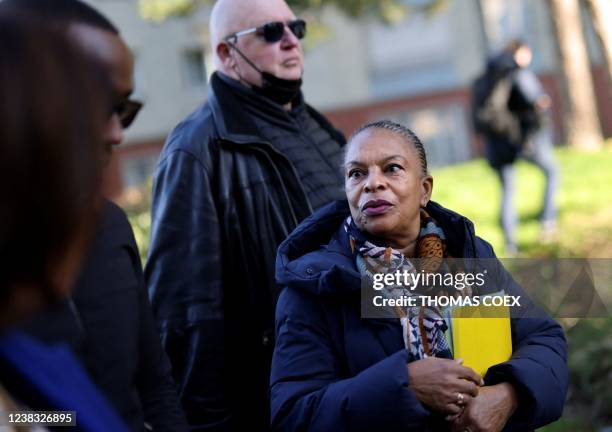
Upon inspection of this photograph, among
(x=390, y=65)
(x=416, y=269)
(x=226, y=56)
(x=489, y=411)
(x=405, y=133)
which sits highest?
(x=226, y=56)

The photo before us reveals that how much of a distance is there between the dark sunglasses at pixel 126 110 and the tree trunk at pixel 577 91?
15.6 meters

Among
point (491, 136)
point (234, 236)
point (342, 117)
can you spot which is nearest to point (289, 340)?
point (234, 236)

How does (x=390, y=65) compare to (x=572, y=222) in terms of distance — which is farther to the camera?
(x=390, y=65)

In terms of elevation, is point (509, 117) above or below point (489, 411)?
below

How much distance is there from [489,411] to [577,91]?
53.5 ft

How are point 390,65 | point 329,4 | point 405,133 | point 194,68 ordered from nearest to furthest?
1. point 405,133
2. point 329,4
3. point 390,65
4. point 194,68

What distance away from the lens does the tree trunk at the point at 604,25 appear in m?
7.95

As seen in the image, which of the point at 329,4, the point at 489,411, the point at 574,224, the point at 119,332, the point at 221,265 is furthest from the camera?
the point at 329,4

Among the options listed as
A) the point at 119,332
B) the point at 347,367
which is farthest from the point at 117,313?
the point at 347,367

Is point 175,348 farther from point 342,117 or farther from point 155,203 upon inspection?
point 342,117

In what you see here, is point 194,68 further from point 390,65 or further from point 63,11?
point 63,11

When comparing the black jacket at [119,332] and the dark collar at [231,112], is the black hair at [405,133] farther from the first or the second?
the black jacket at [119,332]

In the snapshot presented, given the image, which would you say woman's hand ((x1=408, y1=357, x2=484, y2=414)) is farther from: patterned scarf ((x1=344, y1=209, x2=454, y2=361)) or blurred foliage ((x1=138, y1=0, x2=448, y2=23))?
blurred foliage ((x1=138, y1=0, x2=448, y2=23))

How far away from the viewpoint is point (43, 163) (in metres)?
1.33
